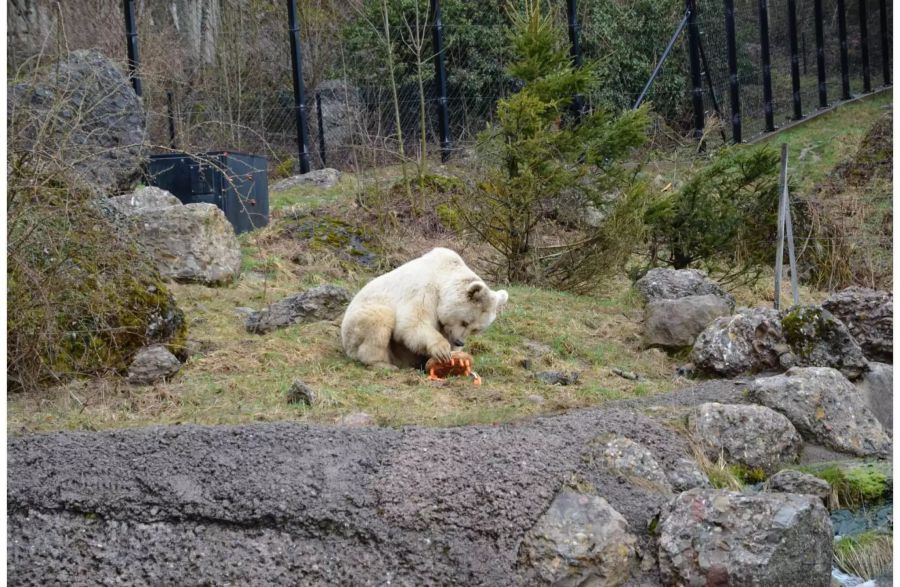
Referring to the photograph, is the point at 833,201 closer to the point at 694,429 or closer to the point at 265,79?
the point at 694,429

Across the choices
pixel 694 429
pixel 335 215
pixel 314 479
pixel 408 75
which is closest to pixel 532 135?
pixel 335 215

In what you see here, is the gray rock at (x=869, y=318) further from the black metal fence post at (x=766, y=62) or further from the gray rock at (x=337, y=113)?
the black metal fence post at (x=766, y=62)

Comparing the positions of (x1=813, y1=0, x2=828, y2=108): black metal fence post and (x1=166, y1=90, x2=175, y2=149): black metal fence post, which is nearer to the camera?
(x1=166, y1=90, x2=175, y2=149): black metal fence post

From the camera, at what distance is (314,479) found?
5.46 meters

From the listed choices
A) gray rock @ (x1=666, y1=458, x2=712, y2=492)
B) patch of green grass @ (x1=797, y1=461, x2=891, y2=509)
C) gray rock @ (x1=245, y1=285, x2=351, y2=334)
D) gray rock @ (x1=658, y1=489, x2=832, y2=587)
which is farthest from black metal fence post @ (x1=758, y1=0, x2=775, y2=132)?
gray rock @ (x1=658, y1=489, x2=832, y2=587)

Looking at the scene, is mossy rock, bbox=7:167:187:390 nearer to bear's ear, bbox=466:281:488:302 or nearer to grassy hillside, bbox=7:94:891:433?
grassy hillside, bbox=7:94:891:433

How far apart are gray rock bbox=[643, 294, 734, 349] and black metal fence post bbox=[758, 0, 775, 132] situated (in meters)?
13.5

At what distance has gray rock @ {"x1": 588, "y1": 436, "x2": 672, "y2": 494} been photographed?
19.5 feet

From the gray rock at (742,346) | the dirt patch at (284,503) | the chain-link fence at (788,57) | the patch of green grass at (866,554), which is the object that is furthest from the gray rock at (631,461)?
the chain-link fence at (788,57)

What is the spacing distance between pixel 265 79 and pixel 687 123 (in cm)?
867

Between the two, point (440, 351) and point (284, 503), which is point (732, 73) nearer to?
point (440, 351)

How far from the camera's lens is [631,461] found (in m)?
5.99

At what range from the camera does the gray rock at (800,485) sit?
6.18 metres

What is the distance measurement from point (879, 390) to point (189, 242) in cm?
677
